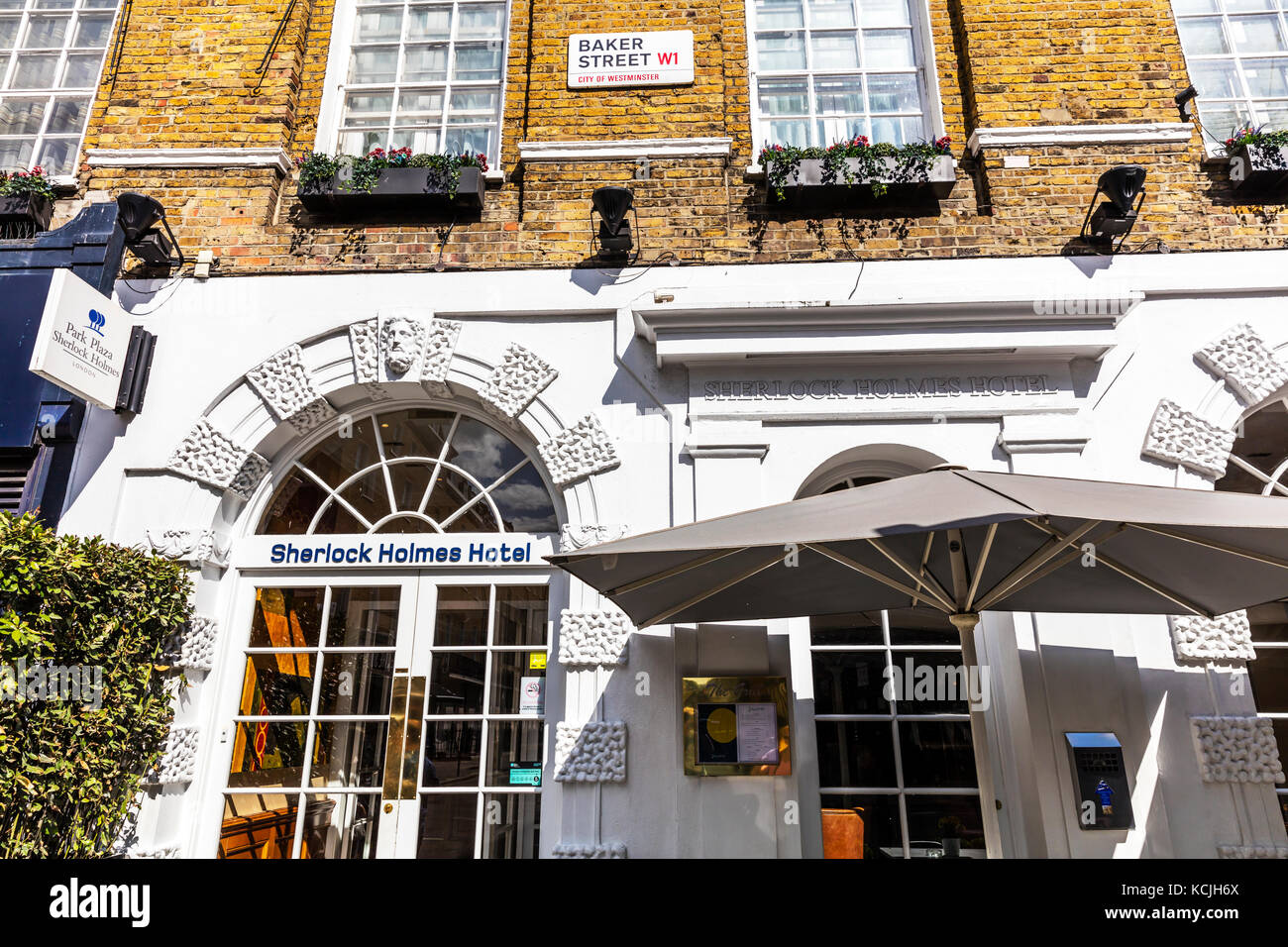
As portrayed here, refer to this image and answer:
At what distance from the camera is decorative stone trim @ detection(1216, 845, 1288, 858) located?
417 centimetres

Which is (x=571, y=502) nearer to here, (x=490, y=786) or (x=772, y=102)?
(x=490, y=786)

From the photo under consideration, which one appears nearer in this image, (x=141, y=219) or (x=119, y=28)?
(x=141, y=219)

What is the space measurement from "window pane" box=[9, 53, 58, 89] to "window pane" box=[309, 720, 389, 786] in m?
5.66

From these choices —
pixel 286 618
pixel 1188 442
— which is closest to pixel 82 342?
pixel 286 618

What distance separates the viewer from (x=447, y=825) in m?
4.74

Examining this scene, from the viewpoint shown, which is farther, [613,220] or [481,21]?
[481,21]

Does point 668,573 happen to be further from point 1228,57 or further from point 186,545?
point 1228,57

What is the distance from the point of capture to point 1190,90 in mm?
5496

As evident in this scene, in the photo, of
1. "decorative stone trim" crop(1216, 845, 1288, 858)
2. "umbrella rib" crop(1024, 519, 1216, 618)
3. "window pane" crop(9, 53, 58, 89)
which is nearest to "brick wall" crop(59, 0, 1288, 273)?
"window pane" crop(9, 53, 58, 89)

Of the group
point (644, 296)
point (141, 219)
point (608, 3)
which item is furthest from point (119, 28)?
point (644, 296)

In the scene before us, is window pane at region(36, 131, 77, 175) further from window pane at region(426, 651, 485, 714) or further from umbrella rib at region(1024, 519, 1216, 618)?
umbrella rib at region(1024, 519, 1216, 618)

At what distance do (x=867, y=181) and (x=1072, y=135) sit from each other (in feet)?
5.02

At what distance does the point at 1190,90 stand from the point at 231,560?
7.30 metres

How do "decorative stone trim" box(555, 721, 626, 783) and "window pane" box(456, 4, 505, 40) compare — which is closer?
"decorative stone trim" box(555, 721, 626, 783)
